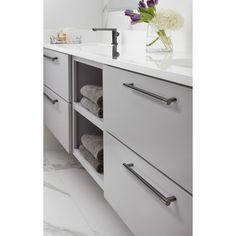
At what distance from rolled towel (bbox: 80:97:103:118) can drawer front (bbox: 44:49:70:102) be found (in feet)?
0.81

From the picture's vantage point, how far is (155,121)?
1.16 m

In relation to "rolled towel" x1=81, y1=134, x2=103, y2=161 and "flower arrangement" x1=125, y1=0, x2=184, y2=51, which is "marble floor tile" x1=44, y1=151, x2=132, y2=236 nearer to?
"rolled towel" x1=81, y1=134, x2=103, y2=161

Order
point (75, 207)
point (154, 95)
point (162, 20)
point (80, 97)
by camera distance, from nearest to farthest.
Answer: point (154, 95), point (162, 20), point (75, 207), point (80, 97)

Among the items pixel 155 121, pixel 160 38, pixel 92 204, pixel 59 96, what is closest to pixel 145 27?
pixel 160 38

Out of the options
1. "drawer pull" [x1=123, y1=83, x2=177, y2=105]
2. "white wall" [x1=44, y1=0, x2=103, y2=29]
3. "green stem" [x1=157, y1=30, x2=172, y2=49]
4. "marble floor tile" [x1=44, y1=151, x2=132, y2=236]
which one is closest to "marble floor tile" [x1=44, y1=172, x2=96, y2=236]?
"marble floor tile" [x1=44, y1=151, x2=132, y2=236]

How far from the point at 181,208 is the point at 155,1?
120 cm

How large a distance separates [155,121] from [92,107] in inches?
33.5

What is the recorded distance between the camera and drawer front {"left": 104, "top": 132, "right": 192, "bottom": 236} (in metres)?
1.06

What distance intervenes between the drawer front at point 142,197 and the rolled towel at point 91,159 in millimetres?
210

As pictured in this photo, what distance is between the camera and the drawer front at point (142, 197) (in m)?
1.06

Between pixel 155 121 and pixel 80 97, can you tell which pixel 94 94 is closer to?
pixel 80 97

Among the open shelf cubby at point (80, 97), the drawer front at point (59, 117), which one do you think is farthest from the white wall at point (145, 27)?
the drawer front at point (59, 117)

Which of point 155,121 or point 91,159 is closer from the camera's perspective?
point 155,121
